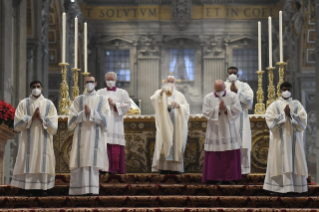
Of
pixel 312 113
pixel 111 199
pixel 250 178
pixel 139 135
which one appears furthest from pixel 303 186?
pixel 312 113

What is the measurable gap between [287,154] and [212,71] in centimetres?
1381

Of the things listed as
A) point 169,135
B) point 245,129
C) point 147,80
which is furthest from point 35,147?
point 147,80

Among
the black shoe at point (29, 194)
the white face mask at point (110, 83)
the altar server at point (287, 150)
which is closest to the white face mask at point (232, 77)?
the altar server at point (287, 150)

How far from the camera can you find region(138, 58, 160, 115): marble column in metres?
22.4

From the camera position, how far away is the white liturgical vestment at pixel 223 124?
945 centimetres

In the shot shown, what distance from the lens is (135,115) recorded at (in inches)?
443

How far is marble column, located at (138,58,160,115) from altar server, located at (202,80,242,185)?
12737mm

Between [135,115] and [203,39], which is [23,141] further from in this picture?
[203,39]

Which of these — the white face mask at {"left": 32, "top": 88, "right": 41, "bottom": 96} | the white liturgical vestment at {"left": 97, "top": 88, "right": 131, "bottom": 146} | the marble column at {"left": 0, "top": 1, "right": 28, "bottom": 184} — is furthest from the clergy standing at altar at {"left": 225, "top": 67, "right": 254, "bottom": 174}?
the marble column at {"left": 0, "top": 1, "right": 28, "bottom": 184}

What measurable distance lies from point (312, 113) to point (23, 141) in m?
12.7

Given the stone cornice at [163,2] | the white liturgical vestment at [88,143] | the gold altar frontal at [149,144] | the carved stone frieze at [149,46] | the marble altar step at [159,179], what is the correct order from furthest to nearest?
the stone cornice at [163,2] → the carved stone frieze at [149,46] → the gold altar frontal at [149,144] → the marble altar step at [159,179] → the white liturgical vestment at [88,143]

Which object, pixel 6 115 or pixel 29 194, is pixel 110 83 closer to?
pixel 6 115

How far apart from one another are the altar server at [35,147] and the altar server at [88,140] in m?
0.34

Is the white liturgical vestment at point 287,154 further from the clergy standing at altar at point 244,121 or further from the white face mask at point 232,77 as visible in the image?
the white face mask at point 232,77
